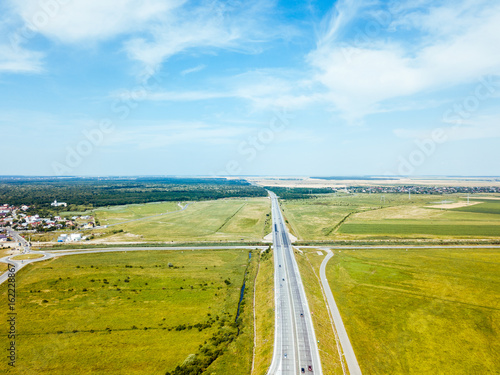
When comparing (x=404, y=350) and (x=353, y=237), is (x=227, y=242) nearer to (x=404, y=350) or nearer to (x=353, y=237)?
(x=353, y=237)

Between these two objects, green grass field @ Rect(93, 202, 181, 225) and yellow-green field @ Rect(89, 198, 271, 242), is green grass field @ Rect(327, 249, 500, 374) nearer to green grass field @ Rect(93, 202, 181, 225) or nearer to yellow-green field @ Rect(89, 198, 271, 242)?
yellow-green field @ Rect(89, 198, 271, 242)

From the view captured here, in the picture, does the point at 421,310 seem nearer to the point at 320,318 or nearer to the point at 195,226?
the point at 320,318

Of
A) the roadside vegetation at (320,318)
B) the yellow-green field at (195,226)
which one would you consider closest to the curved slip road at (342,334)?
the roadside vegetation at (320,318)

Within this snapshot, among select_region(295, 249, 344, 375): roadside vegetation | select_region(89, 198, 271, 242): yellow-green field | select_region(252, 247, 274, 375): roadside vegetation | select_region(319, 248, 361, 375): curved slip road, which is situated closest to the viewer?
select_region(295, 249, 344, 375): roadside vegetation

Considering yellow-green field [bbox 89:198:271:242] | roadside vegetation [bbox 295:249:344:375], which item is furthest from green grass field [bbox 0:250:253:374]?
yellow-green field [bbox 89:198:271:242]

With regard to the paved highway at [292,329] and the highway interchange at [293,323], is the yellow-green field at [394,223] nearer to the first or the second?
the highway interchange at [293,323]

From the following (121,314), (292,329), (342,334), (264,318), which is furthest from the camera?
(121,314)

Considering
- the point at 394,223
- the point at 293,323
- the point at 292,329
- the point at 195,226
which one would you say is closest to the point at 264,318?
the point at 293,323
